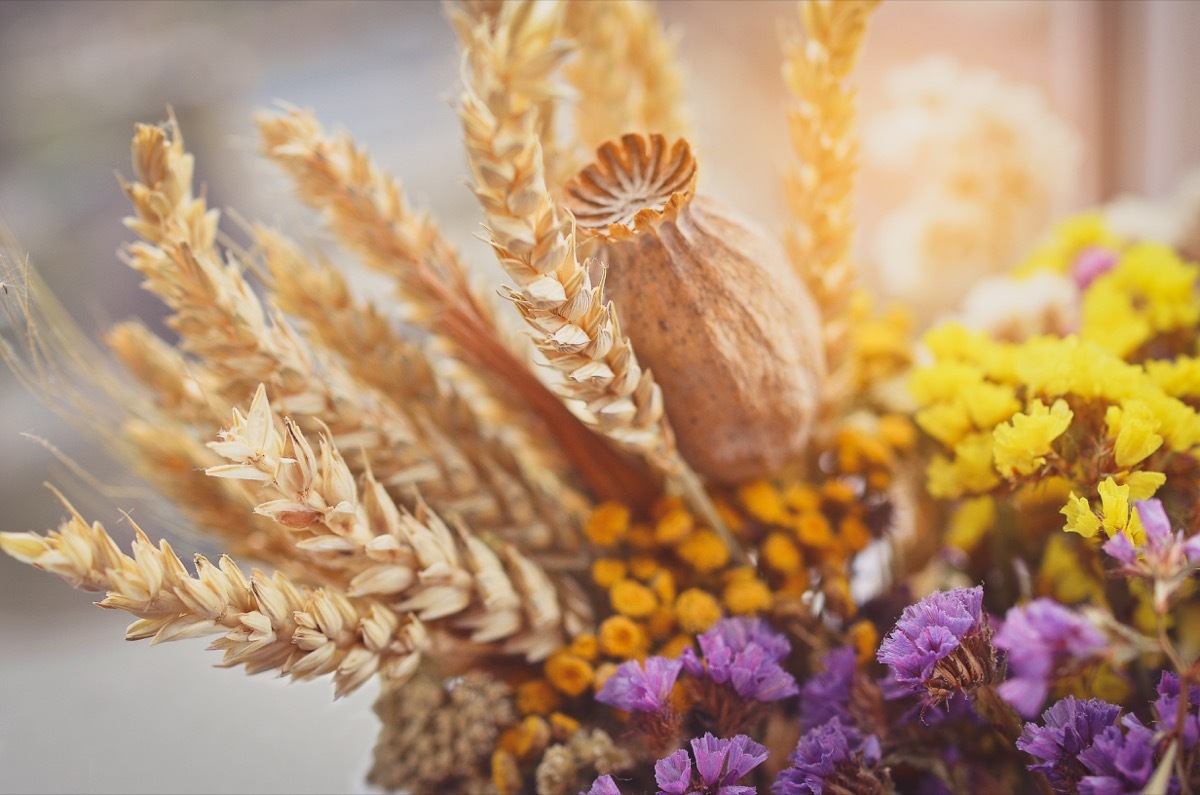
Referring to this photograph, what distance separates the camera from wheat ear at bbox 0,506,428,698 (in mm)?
311

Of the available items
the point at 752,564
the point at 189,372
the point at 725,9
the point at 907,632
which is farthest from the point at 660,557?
the point at 725,9

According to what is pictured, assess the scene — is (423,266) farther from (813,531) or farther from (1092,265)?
(1092,265)

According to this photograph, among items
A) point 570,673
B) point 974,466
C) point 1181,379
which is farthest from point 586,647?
point 1181,379

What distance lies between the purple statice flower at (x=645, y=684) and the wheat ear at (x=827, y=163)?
0.23 metres

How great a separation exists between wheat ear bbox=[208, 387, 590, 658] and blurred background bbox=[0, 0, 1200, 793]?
0.37ft

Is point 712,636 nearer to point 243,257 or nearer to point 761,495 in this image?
point 761,495

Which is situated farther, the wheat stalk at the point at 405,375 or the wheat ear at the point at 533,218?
the wheat stalk at the point at 405,375

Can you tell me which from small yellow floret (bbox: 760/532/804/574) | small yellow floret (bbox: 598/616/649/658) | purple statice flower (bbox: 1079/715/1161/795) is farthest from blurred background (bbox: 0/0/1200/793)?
purple statice flower (bbox: 1079/715/1161/795)

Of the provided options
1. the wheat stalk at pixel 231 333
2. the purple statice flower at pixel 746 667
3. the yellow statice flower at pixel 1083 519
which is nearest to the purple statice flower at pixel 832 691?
the purple statice flower at pixel 746 667

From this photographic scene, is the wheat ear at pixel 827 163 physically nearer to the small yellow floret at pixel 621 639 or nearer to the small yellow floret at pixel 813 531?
the small yellow floret at pixel 813 531

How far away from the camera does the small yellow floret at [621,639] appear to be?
0.43 m

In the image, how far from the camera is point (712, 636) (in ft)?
1.34

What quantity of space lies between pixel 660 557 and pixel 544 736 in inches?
4.8

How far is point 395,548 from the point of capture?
382 mm
